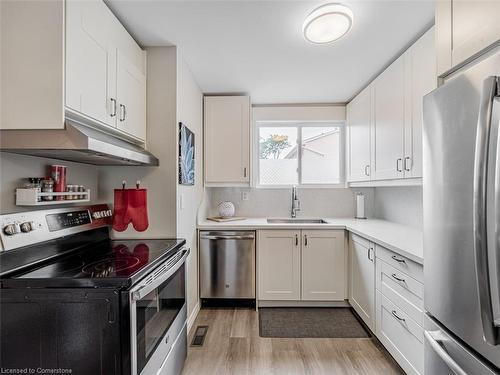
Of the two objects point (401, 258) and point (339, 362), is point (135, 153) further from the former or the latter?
point (339, 362)

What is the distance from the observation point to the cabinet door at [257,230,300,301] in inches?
107

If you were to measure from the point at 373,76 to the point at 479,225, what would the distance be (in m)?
2.12

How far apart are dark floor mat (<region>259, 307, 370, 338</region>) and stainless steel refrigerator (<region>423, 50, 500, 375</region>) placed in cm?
123

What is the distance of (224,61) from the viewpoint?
87.0 inches

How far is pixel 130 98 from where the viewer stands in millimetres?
1750

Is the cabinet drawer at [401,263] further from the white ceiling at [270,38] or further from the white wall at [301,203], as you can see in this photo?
the white ceiling at [270,38]

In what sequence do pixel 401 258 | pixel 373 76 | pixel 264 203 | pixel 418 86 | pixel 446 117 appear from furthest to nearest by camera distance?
1. pixel 264 203
2. pixel 373 76
3. pixel 418 86
4. pixel 401 258
5. pixel 446 117

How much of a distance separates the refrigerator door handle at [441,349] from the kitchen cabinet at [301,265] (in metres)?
1.59

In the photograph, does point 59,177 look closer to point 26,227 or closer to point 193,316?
point 26,227

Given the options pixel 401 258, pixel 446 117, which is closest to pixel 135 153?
pixel 446 117

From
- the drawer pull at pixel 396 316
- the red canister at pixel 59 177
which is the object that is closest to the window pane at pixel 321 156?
the drawer pull at pixel 396 316

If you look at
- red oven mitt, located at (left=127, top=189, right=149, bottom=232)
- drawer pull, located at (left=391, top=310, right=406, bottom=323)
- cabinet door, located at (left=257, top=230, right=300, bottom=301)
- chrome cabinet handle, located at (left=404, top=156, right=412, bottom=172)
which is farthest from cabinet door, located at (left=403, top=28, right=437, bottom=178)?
red oven mitt, located at (left=127, top=189, right=149, bottom=232)

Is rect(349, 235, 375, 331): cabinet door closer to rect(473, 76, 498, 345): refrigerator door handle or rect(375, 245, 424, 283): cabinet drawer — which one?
rect(375, 245, 424, 283): cabinet drawer

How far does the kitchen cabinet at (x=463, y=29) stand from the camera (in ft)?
2.90
